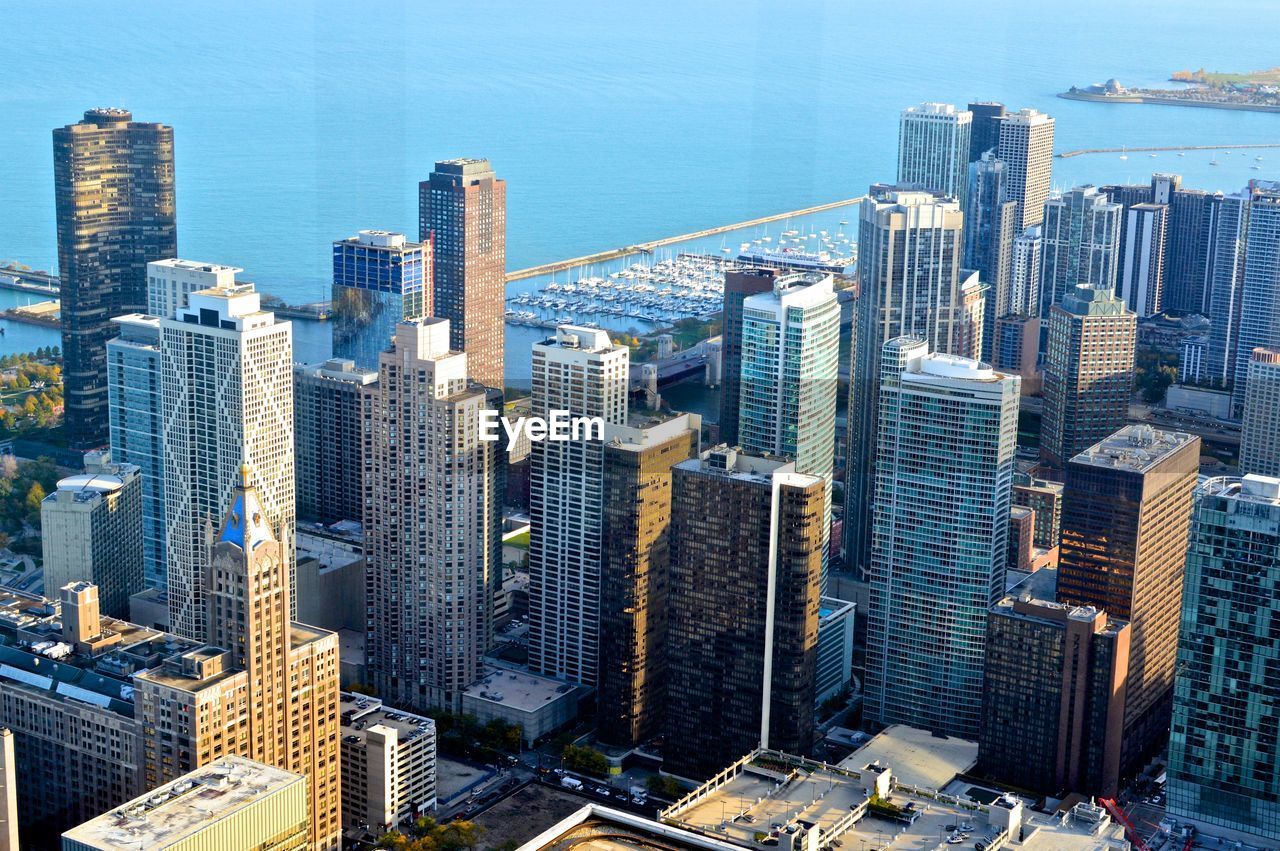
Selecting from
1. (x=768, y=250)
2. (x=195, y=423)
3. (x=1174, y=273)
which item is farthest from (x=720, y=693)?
(x=1174, y=273)

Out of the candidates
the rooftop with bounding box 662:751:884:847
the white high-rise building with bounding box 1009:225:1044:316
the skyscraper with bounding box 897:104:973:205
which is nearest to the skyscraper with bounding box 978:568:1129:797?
the rooftop with bounding box 662:751:884:847

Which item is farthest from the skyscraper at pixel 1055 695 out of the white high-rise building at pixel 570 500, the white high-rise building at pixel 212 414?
the white high-rise building at pixel 212 414

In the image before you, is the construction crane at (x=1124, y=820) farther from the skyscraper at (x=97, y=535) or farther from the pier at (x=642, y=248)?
the skyscraper at (x=97, y=535)

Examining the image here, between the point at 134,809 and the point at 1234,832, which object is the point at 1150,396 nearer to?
the point at 1234,832

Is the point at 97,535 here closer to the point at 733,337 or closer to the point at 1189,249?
the point at 733,337

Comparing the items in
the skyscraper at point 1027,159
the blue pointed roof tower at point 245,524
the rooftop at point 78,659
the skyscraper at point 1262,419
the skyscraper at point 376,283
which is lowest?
the rooftop at point 78,659

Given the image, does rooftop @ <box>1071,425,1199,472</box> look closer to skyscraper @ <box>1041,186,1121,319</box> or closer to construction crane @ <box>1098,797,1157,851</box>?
construction crane @ <box>1098,797,1157,851</box>
